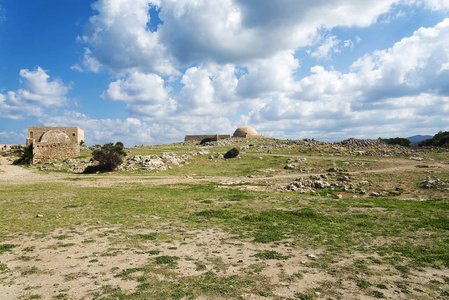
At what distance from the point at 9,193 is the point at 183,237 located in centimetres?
1554

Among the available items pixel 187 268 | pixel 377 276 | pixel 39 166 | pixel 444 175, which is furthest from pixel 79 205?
pixel 444 175

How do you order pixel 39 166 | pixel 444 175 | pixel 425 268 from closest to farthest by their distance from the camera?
pixel 425 268 → pixel 444 175 → pixel 39 166

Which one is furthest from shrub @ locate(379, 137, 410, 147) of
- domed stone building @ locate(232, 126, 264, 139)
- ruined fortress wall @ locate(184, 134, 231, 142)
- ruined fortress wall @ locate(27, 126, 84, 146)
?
ruined fortress wall @ locate(27, 126, 84, 146)

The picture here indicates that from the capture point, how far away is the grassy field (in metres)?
5.23

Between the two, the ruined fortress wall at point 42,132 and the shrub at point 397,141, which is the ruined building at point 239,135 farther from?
the shrub at point 397,141

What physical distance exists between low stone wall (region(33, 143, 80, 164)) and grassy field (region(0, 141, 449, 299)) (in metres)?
29.6

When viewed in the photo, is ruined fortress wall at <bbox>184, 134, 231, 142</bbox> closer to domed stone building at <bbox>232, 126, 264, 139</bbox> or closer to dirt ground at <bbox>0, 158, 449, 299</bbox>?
domed stone building at <bbox>232, 126, 264, 139</bbox>

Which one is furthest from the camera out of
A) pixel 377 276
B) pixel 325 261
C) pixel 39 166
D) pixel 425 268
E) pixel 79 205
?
pixel 39 166

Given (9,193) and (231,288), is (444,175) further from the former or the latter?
(9,193)

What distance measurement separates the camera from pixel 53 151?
4075cm

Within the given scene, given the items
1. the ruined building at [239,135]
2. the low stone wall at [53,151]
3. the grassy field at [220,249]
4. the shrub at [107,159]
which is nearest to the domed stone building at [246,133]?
the ruined building at [239,135]

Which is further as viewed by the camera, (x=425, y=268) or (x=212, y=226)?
(x=212, y=226)

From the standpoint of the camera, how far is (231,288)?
5.17 meters

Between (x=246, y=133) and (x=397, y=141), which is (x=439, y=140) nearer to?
(x=397, y=141)
